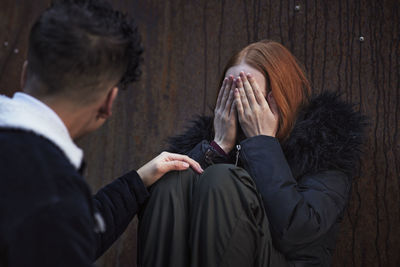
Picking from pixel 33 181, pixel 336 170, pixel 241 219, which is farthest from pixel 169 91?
pixel 33 181

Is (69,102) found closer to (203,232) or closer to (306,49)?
(203,232)

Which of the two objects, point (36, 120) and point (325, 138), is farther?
point (325, 138)

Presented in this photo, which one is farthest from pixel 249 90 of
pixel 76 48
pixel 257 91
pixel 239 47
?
pixel 76 48

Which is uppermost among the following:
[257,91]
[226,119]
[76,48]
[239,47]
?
[76,48]

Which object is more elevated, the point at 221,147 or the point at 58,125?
the point at 58,125

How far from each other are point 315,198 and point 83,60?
2.65 ft

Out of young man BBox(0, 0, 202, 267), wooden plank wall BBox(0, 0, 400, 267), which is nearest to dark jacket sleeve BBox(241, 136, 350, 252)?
wooden plank wall BBox(0, 0, 400, 267)

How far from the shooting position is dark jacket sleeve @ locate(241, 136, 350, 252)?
1.21 meters

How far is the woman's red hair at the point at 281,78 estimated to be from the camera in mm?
1570

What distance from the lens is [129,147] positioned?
2025 millimetres

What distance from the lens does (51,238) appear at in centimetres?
71

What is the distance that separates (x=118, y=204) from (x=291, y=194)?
495 millimetres

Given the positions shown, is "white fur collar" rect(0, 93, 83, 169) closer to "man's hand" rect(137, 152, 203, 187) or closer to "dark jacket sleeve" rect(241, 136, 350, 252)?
"man's hand" rect(137, 152, 203, 187)

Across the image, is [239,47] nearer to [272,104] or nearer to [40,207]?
[272,104]
